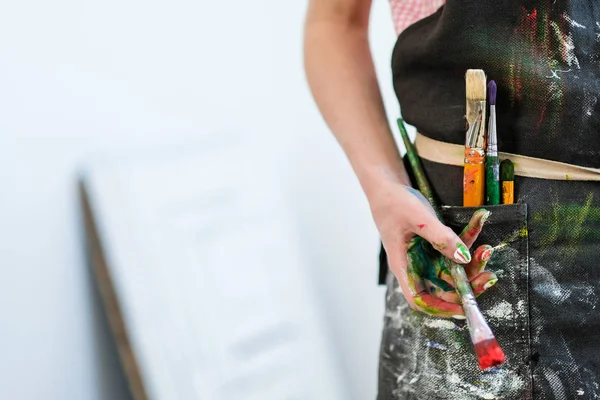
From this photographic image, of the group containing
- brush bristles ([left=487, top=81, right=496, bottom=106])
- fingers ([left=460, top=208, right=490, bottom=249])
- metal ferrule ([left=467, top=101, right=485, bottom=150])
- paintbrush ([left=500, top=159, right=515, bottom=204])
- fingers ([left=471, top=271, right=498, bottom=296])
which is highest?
brush bristles ([left=487, top=81, right=496, bottom=106])

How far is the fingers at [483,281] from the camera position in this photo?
0.59 m

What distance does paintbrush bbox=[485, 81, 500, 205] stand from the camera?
2.07 feet

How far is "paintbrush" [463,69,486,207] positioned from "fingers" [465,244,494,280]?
7 cm

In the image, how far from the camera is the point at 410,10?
79cm

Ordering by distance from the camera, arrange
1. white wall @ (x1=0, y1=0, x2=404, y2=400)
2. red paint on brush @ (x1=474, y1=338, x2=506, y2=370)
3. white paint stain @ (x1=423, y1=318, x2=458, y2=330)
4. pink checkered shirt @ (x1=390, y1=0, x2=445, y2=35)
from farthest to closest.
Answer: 1. white wall @ (x1=0, y1=0, x2=404, y2=400)
2. pink checkered shirt @ (x1=390, y1=0, x2=445, y2=35)
3. white paint stain @ (x1=423, y1=318, x2=458, y2=330)
4. red paint on brush @ (x1=474, y1=338, x2=506, y2=370)

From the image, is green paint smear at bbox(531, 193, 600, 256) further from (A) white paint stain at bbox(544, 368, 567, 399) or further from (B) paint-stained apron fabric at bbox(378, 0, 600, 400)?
(A) white paint stain at bbox(544, 368, 567, 399)

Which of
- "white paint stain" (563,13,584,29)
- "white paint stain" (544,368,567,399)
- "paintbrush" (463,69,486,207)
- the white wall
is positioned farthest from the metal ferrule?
the white wall

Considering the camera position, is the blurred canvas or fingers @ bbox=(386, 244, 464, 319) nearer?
fingers @ bbox=(386, 244, 464, 319)

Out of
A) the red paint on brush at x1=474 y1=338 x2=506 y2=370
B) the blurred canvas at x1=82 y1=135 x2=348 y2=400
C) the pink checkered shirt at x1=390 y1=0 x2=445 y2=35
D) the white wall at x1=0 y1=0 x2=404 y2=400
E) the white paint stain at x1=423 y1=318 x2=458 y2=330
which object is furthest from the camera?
the blurred canvas at x1=82 y1=135 x2=348 y2=400

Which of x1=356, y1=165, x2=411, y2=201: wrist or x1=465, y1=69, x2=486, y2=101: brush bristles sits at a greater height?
x1=465, y1=69, x2=486, y2=101: brush bristles

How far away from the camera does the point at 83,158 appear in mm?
1128

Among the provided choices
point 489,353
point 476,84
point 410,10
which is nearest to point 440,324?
point 489,353

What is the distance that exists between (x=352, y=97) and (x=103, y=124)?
55cm

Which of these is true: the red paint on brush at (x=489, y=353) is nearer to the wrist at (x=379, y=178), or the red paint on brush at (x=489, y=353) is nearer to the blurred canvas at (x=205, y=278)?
the wrist at (x=379, y=178)
